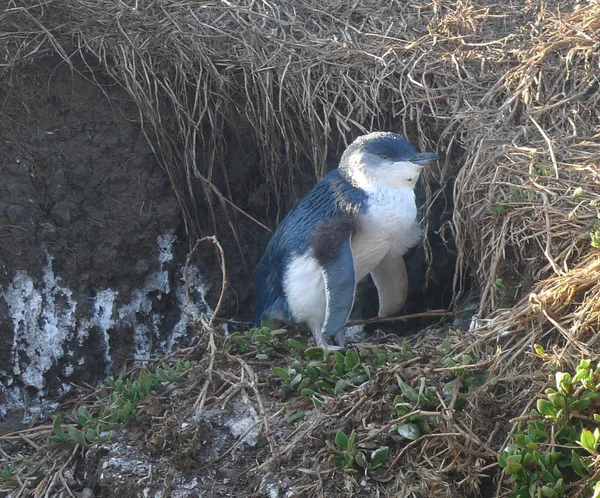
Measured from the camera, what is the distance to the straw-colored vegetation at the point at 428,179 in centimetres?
256

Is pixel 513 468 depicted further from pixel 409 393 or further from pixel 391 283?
pixel 391 283

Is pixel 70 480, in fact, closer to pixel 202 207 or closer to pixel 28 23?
pixel 202 207

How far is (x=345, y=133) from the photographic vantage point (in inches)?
167

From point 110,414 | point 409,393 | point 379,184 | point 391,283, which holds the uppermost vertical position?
point 379,184

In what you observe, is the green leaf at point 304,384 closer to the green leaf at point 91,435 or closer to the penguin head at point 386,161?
the green leaf at point 91,435

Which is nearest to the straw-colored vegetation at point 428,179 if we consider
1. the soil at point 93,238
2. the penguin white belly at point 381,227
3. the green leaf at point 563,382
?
the green leaf at point 563,382

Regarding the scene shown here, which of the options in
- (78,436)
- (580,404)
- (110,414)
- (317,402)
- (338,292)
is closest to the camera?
(580,404)

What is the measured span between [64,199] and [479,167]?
1.90m

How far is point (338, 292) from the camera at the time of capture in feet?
11.4

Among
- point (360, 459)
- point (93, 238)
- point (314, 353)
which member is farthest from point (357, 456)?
point (93, 238)

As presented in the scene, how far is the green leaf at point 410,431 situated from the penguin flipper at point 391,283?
139 centimetres

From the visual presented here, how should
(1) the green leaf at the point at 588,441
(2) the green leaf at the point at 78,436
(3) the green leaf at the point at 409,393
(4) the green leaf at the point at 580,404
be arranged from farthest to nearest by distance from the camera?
(2) the green leaf at the point at 78,436 < (3) the green leaf at the point at 409,393 < (4) the green leaf at the point at 580,404 < (1) the green leaf at the point at 588,441

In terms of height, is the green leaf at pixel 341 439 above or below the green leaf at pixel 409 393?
below

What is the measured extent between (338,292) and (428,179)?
93 centimetres
